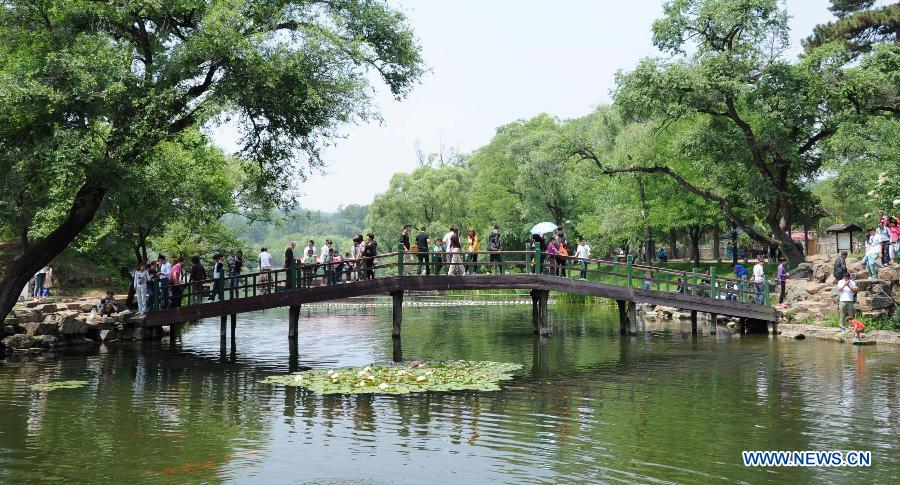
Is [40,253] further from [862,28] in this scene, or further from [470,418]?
[862,28]

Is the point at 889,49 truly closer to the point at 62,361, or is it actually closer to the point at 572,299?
the point at 572,299

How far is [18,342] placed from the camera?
27219 mm

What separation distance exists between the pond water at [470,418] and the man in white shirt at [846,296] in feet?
A: 4.75

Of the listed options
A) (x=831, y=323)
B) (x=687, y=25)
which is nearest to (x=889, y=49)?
(x=687, y=25)

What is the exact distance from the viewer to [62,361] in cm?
2534

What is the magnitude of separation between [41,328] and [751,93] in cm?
3104

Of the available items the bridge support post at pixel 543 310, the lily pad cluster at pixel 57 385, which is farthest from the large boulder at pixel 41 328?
the bridge support post at pixel 543 310

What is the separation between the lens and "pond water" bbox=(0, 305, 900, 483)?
1259cm

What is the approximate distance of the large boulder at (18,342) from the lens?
27.0 metres

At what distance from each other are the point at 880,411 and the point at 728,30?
27221 mm

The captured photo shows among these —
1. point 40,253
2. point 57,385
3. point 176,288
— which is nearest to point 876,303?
point 176,288

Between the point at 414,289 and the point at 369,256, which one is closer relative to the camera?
the point at 414,289

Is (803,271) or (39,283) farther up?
(803,271)

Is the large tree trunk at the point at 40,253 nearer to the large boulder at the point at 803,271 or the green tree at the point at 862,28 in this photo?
the large boulder at the point at 803,271
